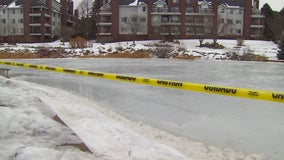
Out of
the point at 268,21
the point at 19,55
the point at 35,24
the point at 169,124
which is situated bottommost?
the point at 169,124

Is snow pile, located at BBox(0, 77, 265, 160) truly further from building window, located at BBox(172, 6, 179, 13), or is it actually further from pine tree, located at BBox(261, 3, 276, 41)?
pine tree, located at BBox(261, 3, 276, 41)

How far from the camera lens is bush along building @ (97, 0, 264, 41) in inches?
2931

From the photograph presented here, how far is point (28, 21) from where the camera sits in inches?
3233

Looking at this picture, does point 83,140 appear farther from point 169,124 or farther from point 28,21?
point 28,21

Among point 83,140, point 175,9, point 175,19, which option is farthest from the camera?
point 175,9

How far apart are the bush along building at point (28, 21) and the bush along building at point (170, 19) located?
34.3 feet

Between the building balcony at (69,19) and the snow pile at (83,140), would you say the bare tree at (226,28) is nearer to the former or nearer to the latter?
the building balcony at (69,19)

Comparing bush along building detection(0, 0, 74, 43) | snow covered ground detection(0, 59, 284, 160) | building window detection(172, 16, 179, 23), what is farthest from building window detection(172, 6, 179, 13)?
snow covered ground detection(0, 59, 284, 160)

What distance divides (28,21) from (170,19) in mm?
30996

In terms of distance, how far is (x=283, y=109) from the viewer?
9039 mm

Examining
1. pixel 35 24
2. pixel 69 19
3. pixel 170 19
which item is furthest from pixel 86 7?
pixel 170 19

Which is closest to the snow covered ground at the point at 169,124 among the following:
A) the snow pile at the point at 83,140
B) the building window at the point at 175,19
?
the snow pile at the point at 83,140

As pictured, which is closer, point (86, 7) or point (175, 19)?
point (175, 19)

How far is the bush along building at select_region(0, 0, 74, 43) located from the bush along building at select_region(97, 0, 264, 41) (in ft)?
34.3
